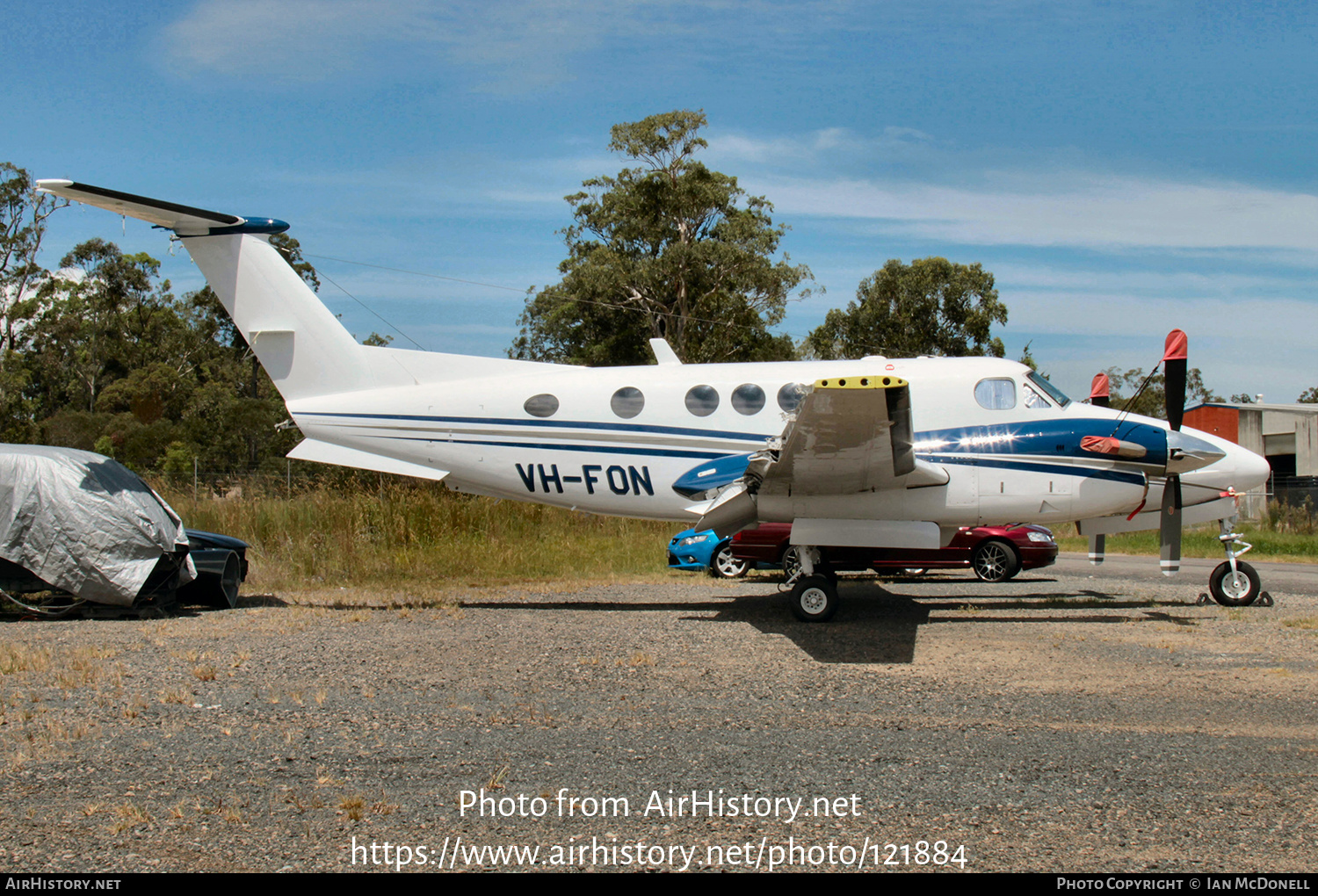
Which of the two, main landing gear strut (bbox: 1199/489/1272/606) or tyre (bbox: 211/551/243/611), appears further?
tyre (bbox: 211/551/243/611)

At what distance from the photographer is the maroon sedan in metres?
12.6

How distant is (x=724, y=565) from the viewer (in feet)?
55.0

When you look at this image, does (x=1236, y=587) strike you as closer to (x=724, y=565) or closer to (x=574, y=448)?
(x=724, y=565)

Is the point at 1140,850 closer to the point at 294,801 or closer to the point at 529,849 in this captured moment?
the point at 529,849

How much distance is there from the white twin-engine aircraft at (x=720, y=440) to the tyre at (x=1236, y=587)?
0.9 inches

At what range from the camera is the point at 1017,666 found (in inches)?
Answer: 319

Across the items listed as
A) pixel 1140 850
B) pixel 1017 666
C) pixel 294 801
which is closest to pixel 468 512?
pixel 1017 666

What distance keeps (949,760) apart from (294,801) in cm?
365

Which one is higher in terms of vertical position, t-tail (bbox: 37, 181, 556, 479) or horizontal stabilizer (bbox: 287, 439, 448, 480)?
t-tail (bbox: 37, 181, 556, 479)

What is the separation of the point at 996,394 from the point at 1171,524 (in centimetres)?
258

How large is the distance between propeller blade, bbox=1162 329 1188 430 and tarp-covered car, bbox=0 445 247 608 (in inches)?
488

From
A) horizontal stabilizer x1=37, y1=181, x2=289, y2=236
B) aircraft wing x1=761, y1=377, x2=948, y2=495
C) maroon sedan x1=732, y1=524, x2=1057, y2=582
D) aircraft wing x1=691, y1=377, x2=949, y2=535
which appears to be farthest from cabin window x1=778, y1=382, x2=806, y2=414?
horizontal stabilizer x1=37, y1=181, x2=289, y2=236

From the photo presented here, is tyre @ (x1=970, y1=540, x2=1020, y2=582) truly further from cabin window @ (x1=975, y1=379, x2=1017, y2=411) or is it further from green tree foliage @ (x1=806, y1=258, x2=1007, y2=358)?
green tree foliage @ (x1=806, y1=258, x2=1007, y2=358)

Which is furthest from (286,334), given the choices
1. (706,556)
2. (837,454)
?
(706,556)
